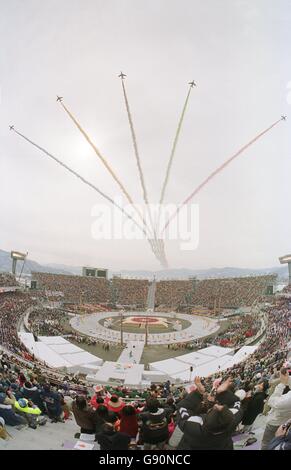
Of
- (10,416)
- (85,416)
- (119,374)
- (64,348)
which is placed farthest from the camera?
(64,348)

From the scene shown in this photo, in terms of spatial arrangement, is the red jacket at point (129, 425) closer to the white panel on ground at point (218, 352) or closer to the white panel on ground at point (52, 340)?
the white panel on ground at point (218, 352)

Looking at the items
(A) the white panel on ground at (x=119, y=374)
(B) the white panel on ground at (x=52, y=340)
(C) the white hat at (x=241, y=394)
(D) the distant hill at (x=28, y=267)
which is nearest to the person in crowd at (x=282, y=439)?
(C) the white hat at (x=241, y=394)

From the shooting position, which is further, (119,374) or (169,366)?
(169,366)

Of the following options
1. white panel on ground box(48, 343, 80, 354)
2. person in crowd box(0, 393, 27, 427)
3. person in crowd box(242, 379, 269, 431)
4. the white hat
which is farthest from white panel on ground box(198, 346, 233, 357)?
person in crowd box(0, 393, 27, 427)

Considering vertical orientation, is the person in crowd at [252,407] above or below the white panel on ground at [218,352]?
above

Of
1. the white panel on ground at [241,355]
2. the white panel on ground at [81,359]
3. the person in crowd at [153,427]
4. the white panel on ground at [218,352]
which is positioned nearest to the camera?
the person in crowd at [153,427]

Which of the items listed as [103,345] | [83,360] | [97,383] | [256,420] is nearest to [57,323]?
[103,345]

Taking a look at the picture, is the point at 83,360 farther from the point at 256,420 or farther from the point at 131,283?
the point at 131,283

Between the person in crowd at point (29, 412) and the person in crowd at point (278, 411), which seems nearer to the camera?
the person in crowd at point (278, 411)

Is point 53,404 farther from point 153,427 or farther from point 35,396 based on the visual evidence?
point 153,427

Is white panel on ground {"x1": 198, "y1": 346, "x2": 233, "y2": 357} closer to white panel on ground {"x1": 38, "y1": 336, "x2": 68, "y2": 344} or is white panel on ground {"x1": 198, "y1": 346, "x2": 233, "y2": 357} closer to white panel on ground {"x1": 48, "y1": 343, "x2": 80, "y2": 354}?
white panel on ground {"x1": 48, "y1": 343, "x2": 80, "y2": 354}

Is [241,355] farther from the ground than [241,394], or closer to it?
closer to it

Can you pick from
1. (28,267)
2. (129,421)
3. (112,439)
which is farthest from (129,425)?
(28,267)
